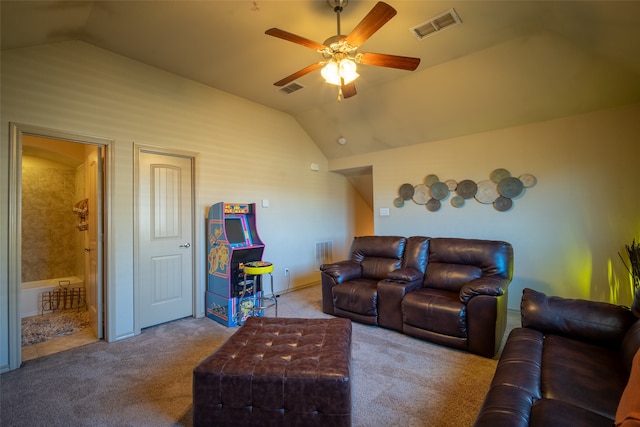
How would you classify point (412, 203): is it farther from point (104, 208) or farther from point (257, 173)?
point (104, 208)

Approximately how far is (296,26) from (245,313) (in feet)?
10.3

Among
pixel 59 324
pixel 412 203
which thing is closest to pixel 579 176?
pixel 412 203

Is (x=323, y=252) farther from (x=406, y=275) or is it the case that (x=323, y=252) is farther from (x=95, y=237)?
(x=95, y=237)

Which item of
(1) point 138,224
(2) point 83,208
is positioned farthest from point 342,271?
(2) point 83,208

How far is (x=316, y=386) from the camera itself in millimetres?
1531

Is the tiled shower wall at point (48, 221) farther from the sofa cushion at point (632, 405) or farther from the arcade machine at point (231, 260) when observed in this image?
the sofa cushion at point (632, 405)

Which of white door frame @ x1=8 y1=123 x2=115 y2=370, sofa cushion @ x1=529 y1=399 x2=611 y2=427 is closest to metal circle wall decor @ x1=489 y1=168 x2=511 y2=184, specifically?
sofa cushion @ x1=529 y1=399 x2=611 y2=427

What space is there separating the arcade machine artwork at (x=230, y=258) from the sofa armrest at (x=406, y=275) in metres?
1.68

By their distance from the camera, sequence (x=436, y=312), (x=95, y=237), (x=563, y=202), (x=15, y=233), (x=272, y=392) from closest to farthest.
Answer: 1. (x=272, y=392)
2. (x=15, y=233)
3. (x=436, y=312)
4. (x=95, y=237)
5. (x=563, y=202)

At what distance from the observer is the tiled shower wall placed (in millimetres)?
4285

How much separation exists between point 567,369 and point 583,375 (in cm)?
6

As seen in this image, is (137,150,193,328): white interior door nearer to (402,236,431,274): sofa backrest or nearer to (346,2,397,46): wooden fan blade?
(346,2,397,46): wooden fan blade

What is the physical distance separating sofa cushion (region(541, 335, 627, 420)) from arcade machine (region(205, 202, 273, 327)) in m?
2.55

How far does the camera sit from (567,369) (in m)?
1.48
